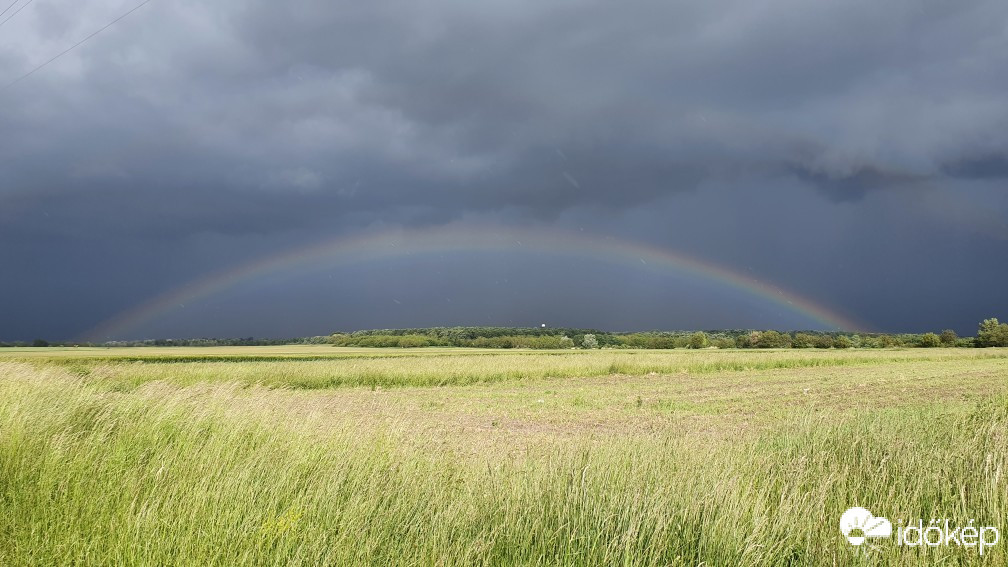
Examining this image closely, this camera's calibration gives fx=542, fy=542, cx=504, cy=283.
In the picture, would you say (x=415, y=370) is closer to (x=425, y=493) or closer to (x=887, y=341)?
(x=425, y=493)

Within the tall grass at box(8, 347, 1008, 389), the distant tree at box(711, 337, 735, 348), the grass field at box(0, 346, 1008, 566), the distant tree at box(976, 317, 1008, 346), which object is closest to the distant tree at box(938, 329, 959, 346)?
the distant tree at box(976, 317, 1008, 346)

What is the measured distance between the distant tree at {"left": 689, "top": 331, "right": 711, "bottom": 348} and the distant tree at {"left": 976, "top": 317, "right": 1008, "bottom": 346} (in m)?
44.3

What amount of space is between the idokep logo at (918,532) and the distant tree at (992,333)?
375 feet

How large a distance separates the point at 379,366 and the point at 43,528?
29473mm

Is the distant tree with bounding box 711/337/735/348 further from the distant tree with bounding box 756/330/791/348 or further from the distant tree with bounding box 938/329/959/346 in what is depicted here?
the distant tree with bounding box 938/329/959/346

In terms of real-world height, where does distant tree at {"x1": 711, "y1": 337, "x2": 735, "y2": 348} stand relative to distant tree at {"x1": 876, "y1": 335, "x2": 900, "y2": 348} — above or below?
below

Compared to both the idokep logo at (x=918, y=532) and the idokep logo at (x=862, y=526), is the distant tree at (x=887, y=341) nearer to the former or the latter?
the idokep logo at (x=918, y=532)

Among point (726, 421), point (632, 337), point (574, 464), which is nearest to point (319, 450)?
point (574, 464)

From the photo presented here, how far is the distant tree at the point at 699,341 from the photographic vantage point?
4038 inches

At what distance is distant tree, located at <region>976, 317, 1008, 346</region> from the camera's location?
9012 cm

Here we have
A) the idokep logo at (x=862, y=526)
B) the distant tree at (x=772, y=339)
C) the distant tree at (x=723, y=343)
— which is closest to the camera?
the idokep logo at (x=862, y=526)

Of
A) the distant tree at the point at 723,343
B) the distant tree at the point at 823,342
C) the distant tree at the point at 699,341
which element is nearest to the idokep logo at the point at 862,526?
the distant tree at the point at 723,343

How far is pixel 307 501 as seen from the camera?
Answer: 4.71 metres

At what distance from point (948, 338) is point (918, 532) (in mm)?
120806
